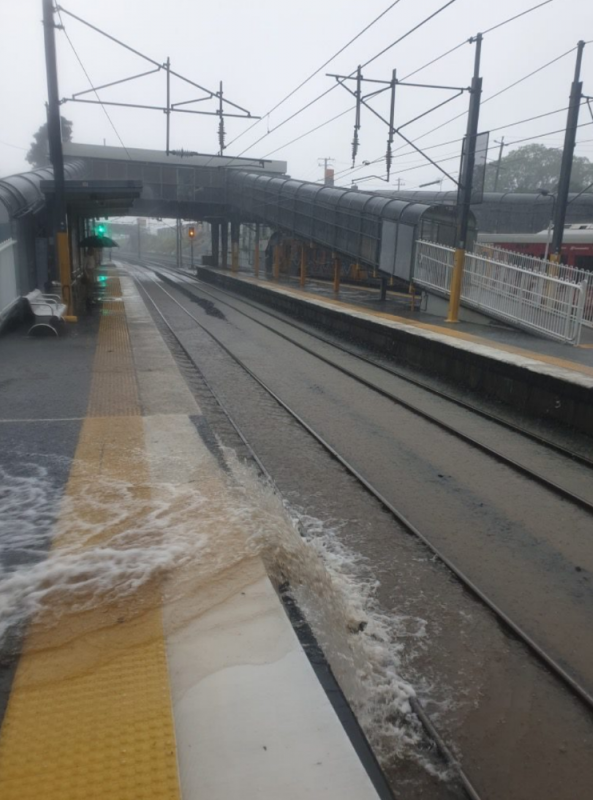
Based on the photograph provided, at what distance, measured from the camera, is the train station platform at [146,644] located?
8.52ft

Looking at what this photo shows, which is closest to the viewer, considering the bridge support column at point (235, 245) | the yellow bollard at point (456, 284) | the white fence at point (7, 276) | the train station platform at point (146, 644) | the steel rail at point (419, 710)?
the train station platform at point (146, 644)

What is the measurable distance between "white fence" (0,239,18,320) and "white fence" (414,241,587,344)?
10.8 metres

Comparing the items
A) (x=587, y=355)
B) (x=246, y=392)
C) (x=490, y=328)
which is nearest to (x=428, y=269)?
(x=490, y=328)

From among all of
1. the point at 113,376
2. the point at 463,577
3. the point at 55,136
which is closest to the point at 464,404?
the point at 113,376

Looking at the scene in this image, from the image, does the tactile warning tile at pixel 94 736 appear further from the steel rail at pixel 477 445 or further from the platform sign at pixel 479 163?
the platform sign at pixel 479 163

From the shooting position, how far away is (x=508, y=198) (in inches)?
1335

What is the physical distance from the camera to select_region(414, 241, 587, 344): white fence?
44.0ft

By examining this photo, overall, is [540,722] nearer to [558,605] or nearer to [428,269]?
[558,605]

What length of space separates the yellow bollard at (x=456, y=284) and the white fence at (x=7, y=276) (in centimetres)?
980

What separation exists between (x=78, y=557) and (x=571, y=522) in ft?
13.3

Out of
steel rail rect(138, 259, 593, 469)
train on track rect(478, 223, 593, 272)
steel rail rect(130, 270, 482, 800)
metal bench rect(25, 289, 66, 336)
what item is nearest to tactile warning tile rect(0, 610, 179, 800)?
steel rail rect(130, 270, 482, 800)

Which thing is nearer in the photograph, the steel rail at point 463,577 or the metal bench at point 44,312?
the steel rail at point 463,577

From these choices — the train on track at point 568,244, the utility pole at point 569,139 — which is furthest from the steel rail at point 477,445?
the train on track at point 568,244

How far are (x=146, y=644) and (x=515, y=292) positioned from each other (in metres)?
13.7
